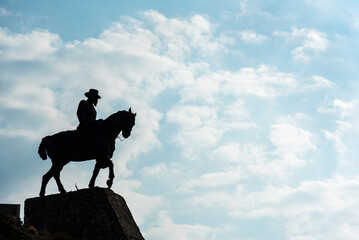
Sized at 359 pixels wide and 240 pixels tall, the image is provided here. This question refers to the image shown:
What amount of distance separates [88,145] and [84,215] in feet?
8.74

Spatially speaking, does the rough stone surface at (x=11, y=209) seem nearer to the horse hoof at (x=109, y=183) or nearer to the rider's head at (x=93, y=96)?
the horse hoof at (x=109, y=183)

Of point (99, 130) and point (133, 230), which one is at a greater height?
point (99, 130)

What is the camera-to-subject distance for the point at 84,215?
22.6 metres

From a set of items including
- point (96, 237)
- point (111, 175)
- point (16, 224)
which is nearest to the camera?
point (16, 224)

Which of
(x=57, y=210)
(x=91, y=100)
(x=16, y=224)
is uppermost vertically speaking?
(x=91, y=100)

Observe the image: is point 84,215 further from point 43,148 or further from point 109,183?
point 43,148

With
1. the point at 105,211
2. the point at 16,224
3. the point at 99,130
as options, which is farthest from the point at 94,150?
the point at 16,224

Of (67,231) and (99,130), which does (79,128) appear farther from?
(67,231)

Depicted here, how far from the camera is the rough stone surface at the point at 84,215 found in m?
22.2

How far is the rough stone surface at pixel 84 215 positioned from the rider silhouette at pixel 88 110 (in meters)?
2.50

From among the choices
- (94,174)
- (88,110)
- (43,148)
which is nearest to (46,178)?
(43,148)

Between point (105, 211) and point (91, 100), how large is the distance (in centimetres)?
449

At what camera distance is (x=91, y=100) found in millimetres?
24734

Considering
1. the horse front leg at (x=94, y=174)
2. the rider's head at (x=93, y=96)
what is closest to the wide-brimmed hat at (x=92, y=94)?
the rider's head at (x=93, y=96)
